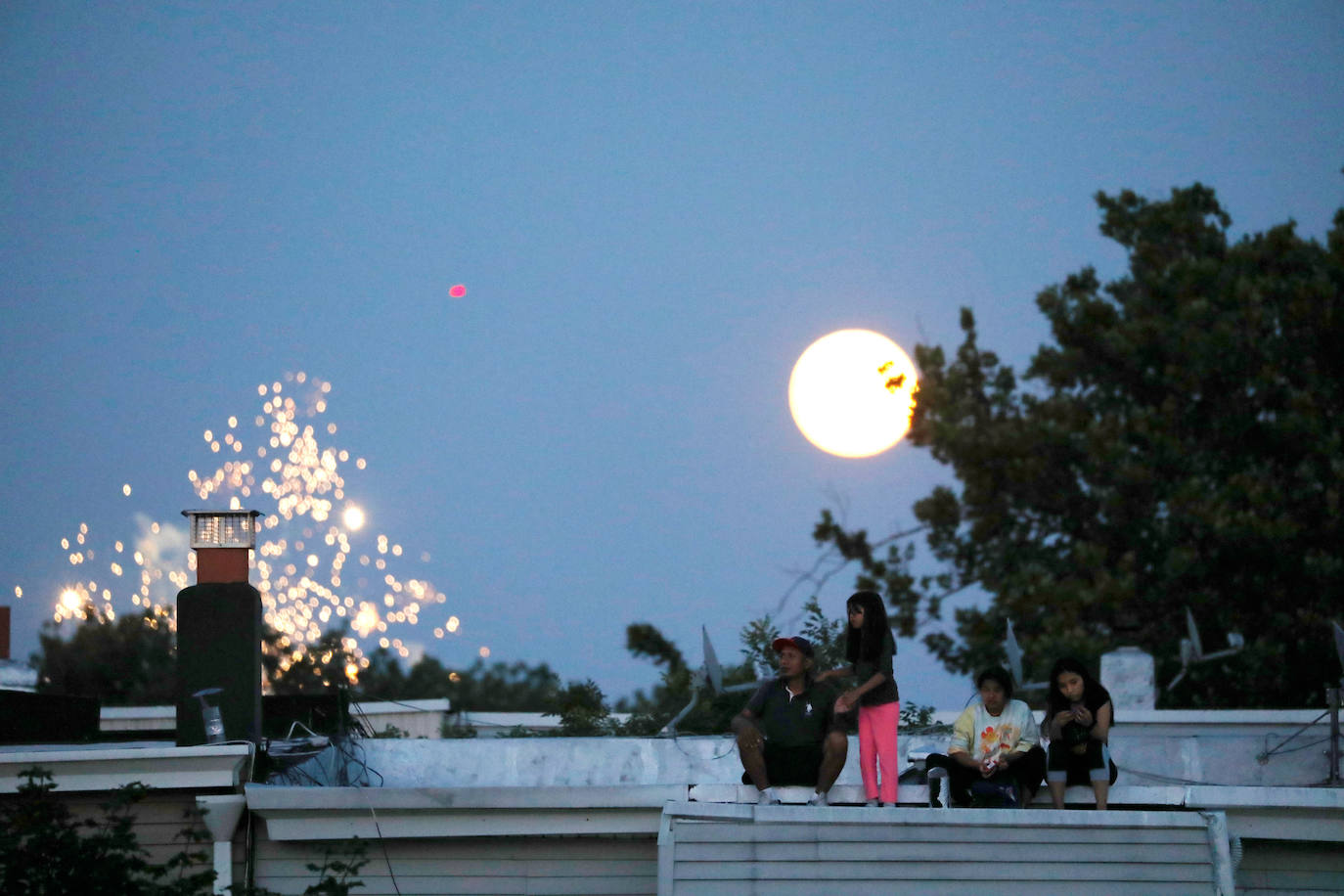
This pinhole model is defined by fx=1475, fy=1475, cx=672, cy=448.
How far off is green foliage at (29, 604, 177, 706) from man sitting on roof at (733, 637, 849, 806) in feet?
94.8

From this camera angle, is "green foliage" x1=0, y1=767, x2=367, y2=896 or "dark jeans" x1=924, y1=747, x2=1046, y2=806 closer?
"green foliage" x1=0, y1=767, x2=367, y2=896

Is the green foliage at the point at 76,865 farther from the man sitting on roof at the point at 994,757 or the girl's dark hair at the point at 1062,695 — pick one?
the girl's dark hair at the point at 1062,695

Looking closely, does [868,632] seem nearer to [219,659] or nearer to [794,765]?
[794,765]

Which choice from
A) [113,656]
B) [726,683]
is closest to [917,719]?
[726,683]

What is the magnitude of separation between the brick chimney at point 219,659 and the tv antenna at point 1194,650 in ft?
32.3

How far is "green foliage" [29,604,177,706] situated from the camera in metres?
35.2

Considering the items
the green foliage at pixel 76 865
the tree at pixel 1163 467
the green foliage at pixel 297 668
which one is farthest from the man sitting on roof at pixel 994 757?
the green foliage at pixel 297 668

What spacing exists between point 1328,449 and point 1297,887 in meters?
15.1

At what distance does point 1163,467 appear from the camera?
2341cm

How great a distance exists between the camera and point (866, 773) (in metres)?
8.36

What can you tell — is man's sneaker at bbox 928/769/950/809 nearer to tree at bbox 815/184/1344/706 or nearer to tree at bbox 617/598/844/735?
tree at bbox 617/598/844/735

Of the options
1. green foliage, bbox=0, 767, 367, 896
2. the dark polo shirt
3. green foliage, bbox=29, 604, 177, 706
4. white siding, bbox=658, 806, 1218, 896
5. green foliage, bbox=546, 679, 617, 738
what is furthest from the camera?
green foliage, bbox=29, 604, 177, 706

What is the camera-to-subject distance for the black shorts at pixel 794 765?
8547 mm

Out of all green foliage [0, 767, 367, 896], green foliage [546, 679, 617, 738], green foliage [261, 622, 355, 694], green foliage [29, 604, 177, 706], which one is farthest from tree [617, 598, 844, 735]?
green foliage [29, 604, 177, 706]
